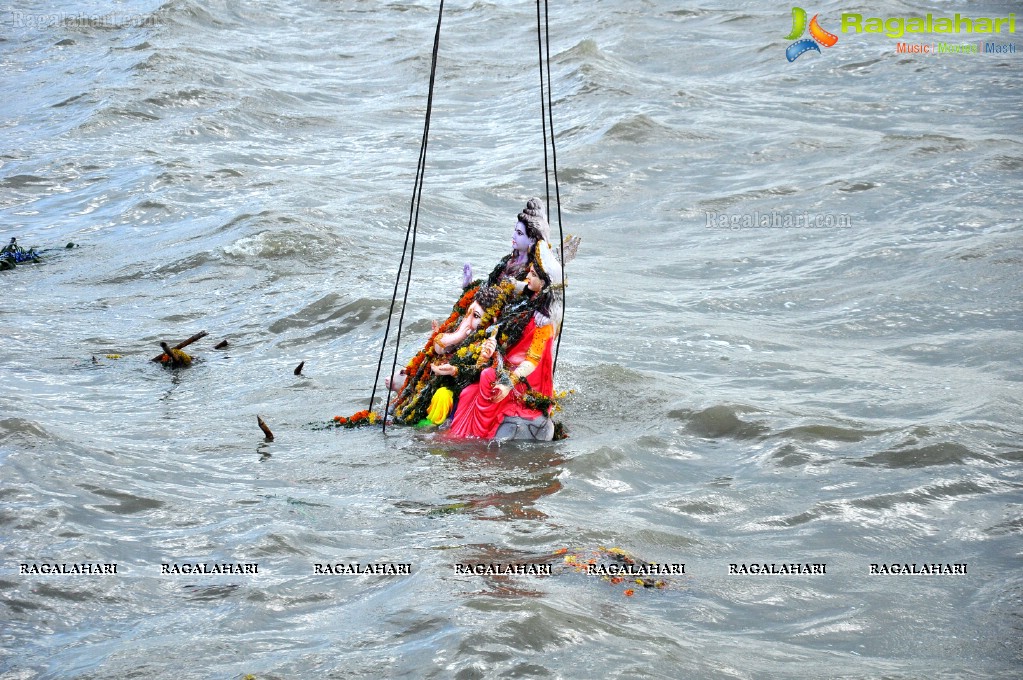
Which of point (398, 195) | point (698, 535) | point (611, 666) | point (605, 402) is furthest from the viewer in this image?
point (398, 195)

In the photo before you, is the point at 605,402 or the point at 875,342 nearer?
the point at 605,402

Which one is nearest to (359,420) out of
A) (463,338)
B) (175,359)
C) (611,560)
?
(463,338)

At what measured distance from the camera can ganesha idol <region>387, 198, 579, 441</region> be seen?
745 centimetres

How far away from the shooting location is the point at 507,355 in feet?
25.0

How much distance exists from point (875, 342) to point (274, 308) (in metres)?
6.05

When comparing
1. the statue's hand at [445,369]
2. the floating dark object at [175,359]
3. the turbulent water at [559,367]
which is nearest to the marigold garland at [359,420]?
the turbulent water at [559,367]

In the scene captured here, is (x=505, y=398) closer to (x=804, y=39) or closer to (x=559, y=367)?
(x=559, y=367)

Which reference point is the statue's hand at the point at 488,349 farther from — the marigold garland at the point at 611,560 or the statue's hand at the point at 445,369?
the marigold garland at the point at 611,560

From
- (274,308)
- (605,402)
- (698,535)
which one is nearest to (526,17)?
(274,308)

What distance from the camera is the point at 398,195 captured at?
16.1m

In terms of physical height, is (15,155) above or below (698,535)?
above

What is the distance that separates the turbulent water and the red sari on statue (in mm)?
265

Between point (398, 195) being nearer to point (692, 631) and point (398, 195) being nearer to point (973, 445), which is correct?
point (973, 445)

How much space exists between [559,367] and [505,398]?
80.0 inches
